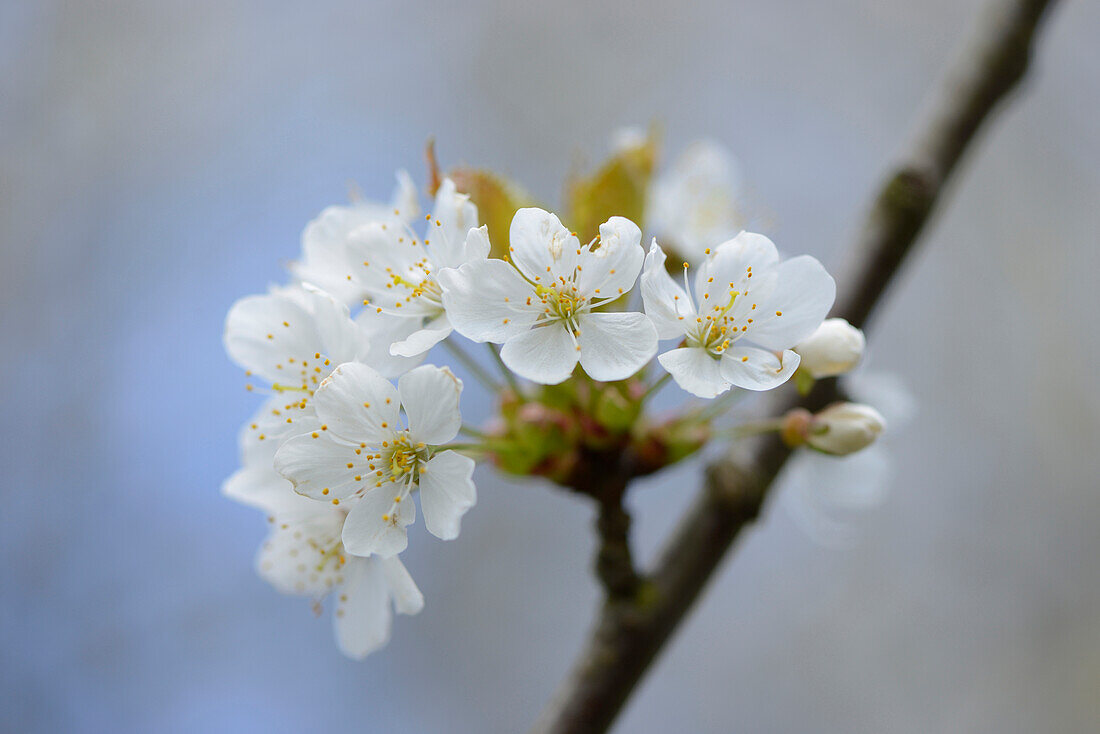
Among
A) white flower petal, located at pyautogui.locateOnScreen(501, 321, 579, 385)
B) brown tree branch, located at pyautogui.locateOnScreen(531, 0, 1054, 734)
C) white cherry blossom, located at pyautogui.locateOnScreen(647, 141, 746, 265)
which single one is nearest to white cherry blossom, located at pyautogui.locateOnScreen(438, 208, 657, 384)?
white flower petal, located at pyautogui.locateOnScreen(501, 321, 579, 385)

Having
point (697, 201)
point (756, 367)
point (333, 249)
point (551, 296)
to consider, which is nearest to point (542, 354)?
point (551, 296)

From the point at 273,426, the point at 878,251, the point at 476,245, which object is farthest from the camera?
the point at 878,251

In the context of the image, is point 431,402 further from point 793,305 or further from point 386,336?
point 793,305

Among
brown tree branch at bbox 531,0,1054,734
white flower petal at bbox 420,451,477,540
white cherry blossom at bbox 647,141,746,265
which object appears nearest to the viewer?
white flower petal at bbox 420,451,477,540

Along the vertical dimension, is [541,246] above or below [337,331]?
above

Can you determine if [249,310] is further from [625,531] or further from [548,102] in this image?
[548,102]

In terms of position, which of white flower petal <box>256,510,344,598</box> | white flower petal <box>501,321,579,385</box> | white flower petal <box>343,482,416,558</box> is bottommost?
white flower petal <box>256,510,344,598</box>

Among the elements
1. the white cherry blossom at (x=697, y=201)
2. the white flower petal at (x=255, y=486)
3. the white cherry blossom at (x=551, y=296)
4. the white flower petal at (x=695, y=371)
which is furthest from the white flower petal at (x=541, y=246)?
the white cherry blossom at (x=697, y=201)

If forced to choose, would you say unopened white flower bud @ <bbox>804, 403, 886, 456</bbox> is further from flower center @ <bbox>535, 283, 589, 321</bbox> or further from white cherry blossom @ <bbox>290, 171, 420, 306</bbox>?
white cherry blossom @ <bbox>290, 171, 420, 306</bbox>
